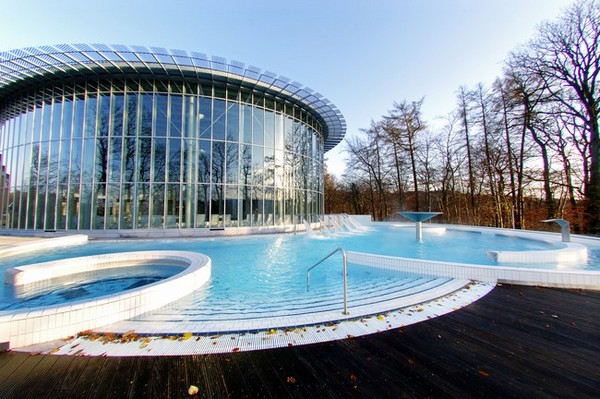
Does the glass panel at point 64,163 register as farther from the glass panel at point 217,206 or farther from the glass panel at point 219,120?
the glass panel at point 219,120

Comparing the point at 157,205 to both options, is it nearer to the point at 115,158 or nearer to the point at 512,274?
the point at 115,158

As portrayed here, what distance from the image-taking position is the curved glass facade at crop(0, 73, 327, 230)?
12547 millimetres

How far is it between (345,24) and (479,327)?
13544 mm

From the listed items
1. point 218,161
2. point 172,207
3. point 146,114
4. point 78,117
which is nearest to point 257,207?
point 218,161

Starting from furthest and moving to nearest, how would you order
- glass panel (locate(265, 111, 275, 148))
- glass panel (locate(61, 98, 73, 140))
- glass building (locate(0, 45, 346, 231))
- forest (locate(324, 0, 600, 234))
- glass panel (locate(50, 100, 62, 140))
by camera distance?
glass panel (locate(265, 111, 275, 148)) → glass panel (locate(50, 100, 62, 140)) → glass panel (locate(61, 98, 73, 140)) → glass building (locate(0, 45, 346, 231)) → forest (locate(324, 0, 600, 234))

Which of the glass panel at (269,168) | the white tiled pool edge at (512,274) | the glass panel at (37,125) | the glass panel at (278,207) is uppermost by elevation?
the glass panel at (37,125)

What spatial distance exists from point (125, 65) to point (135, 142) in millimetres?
3883

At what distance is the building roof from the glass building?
67 mm

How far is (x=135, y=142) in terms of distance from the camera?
41.9 feet

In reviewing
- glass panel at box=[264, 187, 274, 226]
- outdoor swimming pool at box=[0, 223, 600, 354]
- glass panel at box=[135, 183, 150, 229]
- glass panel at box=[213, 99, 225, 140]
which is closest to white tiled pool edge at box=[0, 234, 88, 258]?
outdoor swimming pool at box=[0, 223, 600, 354]

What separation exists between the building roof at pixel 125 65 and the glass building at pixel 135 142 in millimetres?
67

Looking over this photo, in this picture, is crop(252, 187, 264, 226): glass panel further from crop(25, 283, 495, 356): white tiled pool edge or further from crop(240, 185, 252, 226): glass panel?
→ crop(25, 283, 495, 356): white tiled pool edge

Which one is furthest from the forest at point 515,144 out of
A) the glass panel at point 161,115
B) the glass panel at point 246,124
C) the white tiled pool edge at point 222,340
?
the glass panel at point 161,115

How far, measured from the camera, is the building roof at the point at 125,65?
10.7 metres
